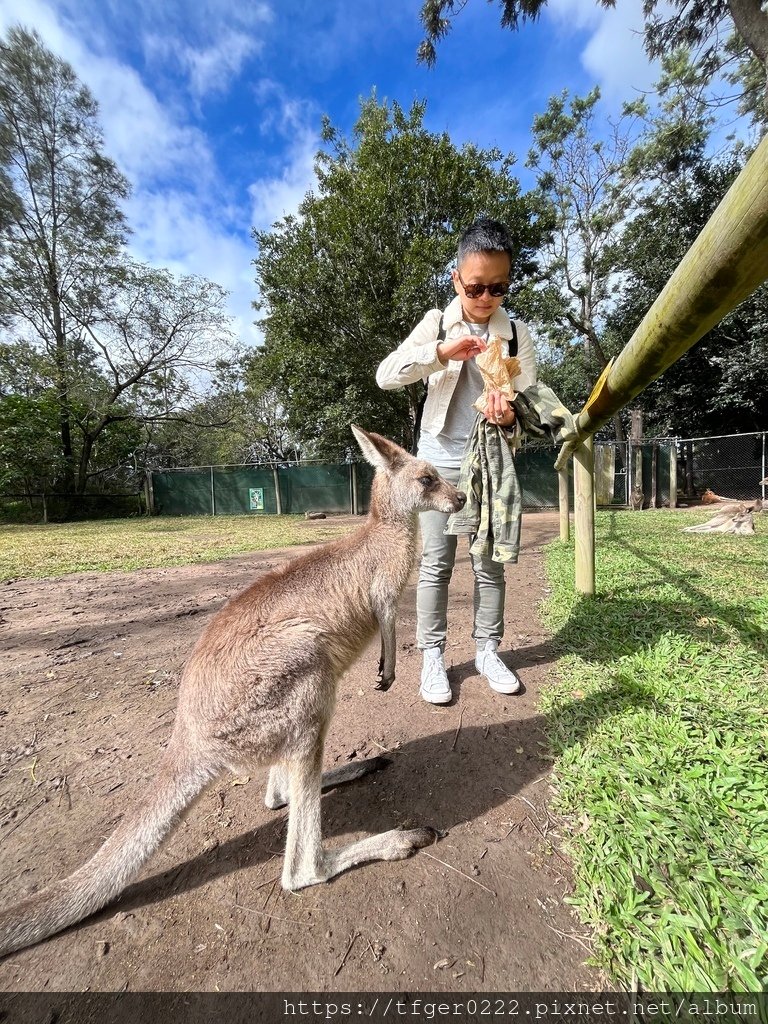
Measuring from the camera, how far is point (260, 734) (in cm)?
118

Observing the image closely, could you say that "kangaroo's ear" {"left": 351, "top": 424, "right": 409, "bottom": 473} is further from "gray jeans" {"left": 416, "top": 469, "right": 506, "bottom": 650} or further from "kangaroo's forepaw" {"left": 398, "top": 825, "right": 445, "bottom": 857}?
"kangaroo's forepaw" {"left": 398, "top": 825, "right": 445, "bottom": 857}

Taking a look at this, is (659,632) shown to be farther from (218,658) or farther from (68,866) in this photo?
(68,866)

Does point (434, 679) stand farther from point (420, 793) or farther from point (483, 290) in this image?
point (483, 290)

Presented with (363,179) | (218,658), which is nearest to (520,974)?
(218,658)

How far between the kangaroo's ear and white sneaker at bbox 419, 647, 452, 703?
33.8 inches

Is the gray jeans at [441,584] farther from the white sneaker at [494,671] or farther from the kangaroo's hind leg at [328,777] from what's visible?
the kangaroo's hind leg at [328,777]

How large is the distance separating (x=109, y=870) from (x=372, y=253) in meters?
11.9

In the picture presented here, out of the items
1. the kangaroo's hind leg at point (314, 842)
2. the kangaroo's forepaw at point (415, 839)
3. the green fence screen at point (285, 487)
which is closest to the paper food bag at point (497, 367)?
the kangaroo's hind leg at point (314, 842)

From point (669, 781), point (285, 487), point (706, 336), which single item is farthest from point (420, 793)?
point (706, 336)

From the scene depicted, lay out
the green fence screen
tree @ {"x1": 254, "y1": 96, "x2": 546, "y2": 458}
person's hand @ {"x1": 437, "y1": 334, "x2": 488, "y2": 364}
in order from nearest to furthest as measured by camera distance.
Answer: person's hand @ {"x1": 437, "y1": 334, "x2": 488, "y2": 364} < tree @ {"x1": 254, "y1": 96, "x2": 546, "y2": 458} < the green fence screen

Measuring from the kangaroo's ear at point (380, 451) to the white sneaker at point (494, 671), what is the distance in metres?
0.94

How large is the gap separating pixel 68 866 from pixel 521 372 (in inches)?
88.0

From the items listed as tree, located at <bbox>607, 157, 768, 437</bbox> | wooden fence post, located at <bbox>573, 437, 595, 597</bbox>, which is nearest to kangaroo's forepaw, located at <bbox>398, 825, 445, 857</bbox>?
wooden fence post, located at <bbox>573, 437, 595, 597</bbox>

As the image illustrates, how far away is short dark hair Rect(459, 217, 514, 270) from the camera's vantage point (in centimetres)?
179
